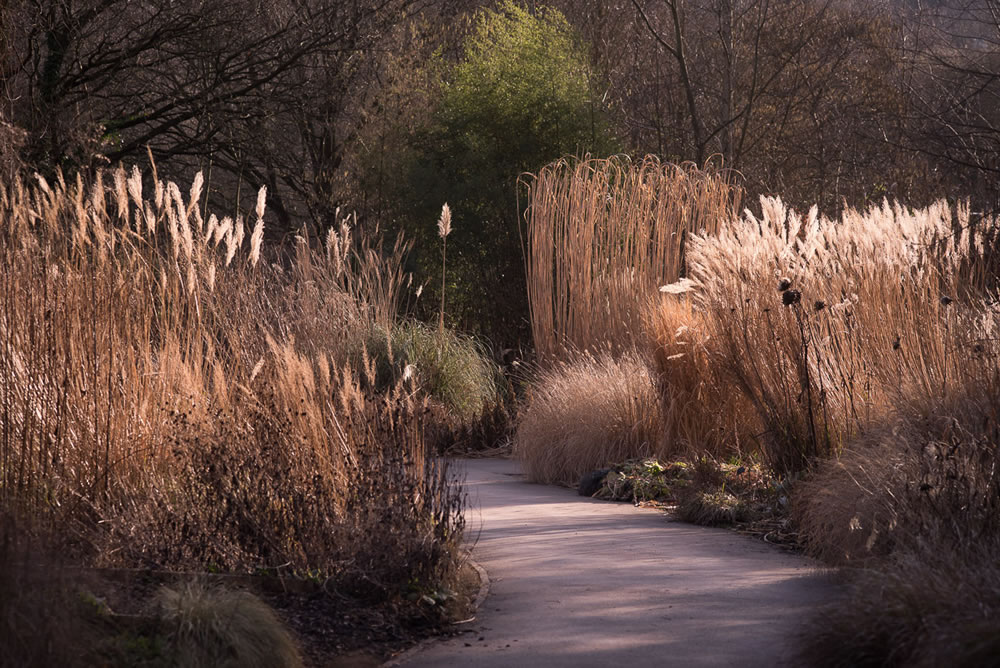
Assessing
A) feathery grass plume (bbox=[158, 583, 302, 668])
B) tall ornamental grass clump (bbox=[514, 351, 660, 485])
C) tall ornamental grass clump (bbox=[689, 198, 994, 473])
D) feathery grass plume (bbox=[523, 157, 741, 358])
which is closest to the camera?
feathery grass plume (bbox=[158, 583, 302, 668])

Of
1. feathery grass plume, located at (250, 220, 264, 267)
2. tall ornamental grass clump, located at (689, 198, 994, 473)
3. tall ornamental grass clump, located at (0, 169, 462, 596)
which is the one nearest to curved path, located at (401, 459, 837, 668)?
tall ornamental grass clump, located at (0, 169, 462, 596)

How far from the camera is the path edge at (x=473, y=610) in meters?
3.53

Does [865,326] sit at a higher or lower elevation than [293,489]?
higher

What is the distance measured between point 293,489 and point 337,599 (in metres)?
0.57

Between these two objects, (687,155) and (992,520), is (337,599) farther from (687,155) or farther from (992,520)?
(687,155)

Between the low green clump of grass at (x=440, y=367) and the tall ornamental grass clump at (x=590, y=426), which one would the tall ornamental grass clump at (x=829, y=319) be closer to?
the tall ornamental grass clump at (x=590, y=426)

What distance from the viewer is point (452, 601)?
4.05 m

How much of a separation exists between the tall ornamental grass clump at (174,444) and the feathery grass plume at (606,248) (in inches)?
195

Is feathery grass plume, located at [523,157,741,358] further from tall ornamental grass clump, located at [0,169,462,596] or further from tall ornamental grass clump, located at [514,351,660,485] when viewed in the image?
tall ornamental grass clump, located at [0,169,462,596]

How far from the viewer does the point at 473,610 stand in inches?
163

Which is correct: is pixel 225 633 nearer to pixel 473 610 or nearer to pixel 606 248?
pixel 473 610

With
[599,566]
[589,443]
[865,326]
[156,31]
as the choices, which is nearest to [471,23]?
[156,31]

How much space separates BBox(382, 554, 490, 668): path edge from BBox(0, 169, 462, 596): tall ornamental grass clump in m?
0.21

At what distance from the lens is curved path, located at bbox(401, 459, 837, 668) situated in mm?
3529
